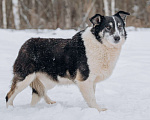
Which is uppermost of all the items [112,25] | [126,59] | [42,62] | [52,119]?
[112,25]

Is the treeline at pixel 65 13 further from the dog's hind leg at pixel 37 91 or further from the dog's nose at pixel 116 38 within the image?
the dog's nose at pixel 116 38

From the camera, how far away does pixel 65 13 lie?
68.2 ft

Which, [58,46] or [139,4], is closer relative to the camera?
[58,46]

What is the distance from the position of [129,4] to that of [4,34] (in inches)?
669

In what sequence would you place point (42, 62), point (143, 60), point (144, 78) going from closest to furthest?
point (42, 62) → point (144, 78) → point (143, 60)

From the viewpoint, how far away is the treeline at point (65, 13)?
16431 millimetres

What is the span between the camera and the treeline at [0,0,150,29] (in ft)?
53.9

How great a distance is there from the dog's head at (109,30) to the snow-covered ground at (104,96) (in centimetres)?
110

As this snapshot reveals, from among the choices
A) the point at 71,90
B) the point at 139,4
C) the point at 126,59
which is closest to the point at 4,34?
the point at 126,59

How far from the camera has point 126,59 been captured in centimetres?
898

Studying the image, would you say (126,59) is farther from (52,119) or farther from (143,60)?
(52,119)

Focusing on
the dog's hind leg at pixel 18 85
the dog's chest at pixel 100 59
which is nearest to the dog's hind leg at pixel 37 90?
the dog's hind leg at pixel 18 85

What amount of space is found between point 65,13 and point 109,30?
1680cm

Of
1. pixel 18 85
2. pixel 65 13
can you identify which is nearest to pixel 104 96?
pixel 18 85
